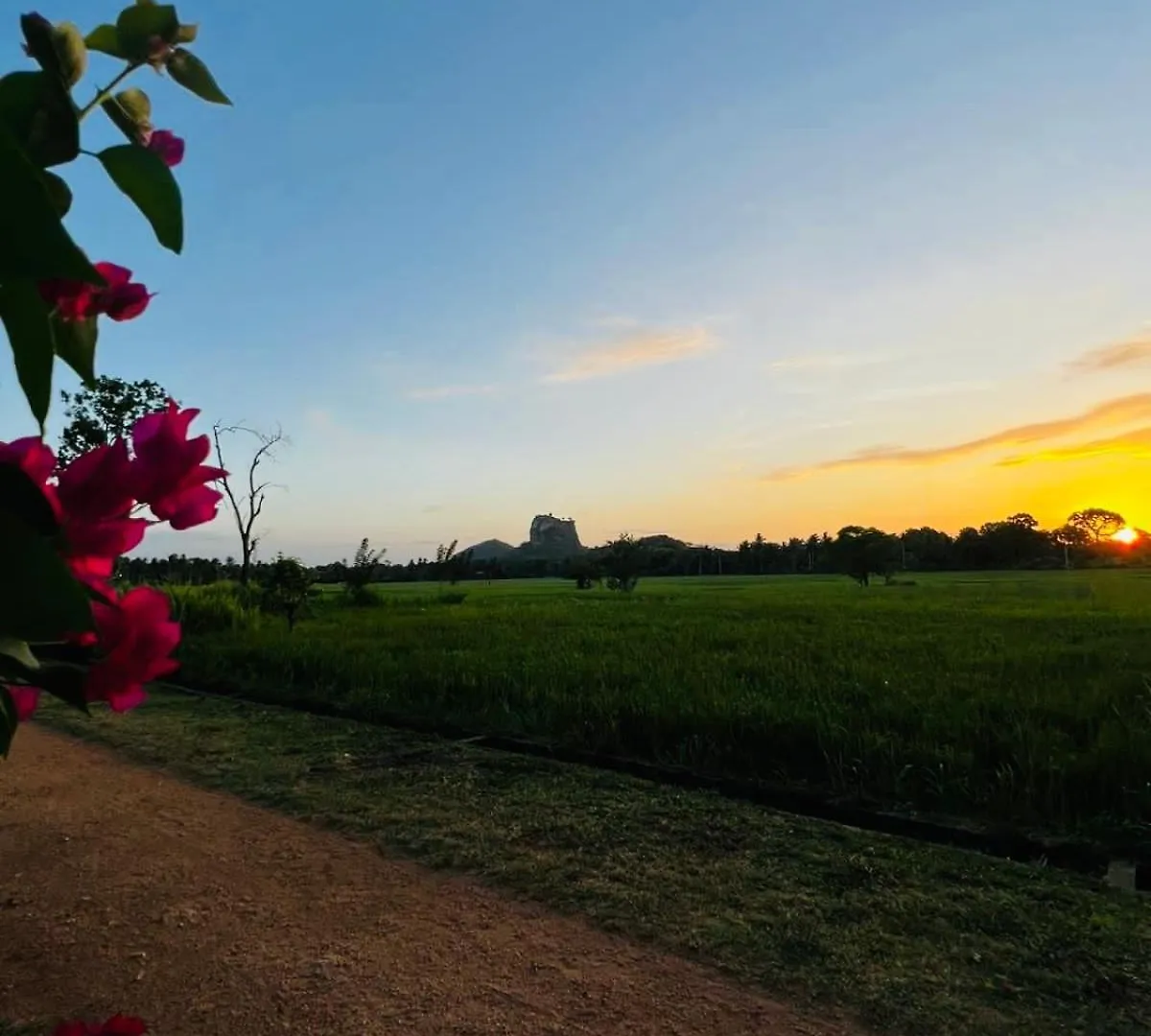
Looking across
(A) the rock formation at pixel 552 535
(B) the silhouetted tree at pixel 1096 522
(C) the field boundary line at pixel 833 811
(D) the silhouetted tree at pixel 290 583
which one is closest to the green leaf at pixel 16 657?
(C) the field boundary line at pixel 833 811

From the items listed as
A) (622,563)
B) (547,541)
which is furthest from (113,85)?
(547,541)

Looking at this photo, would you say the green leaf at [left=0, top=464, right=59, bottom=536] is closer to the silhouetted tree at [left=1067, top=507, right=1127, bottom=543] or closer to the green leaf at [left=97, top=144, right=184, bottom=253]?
the green leaf at [left=97, top=144, right=184, bottom=253]

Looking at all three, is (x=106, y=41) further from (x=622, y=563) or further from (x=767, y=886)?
(x=622, y=563)

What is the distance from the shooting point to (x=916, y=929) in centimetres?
248

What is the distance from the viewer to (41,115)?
0.49 m

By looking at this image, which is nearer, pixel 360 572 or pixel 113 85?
pixel 113 85

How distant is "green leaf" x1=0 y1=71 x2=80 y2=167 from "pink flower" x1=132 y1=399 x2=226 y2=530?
143mm

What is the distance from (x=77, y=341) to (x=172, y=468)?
0.13m

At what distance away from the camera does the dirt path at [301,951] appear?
209 centimetres

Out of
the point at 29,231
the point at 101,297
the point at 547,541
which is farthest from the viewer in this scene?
the point at 547,541

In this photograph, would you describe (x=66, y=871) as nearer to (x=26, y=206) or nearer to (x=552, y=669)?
(x=26, y=206)

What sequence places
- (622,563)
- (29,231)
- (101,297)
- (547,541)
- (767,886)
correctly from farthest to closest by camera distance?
(547,541) → (622,563) → (767,886) → (101,297) → (29,231)

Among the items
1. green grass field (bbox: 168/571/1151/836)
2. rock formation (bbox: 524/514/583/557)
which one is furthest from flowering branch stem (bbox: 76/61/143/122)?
rock formation (bbox: 524/514/583/557)

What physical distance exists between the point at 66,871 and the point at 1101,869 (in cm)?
336
